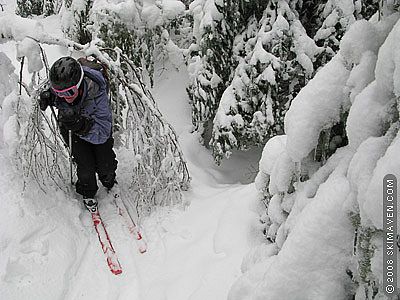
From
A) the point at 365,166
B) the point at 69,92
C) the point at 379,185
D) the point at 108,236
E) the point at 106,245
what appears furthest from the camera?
the point at 108,236

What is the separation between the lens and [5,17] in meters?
3.79

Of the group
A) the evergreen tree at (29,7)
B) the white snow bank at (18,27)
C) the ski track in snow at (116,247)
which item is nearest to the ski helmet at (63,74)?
the white snow bank at (18,27)

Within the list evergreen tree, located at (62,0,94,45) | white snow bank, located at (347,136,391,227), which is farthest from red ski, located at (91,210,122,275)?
evergreen tree, located at (62,0,94,45)

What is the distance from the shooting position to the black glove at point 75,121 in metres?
3.56

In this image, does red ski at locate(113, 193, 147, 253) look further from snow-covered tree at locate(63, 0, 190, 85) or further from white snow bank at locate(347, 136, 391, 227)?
white snow bank at locate(347, 136, 391, 227)

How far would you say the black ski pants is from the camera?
407 centimetres

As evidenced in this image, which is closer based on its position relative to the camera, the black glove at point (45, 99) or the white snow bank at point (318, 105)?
the white snow bank at point (318, 105)

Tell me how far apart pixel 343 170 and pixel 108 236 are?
2870 mm

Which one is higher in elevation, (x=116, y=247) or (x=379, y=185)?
(x=379, y=185)

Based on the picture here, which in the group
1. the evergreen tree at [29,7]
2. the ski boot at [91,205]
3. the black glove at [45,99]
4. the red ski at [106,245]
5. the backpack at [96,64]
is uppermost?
the backpack at [96,64]

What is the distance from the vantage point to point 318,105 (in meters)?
1.82

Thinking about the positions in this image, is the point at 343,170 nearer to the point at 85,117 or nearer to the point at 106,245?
the point at 85,117

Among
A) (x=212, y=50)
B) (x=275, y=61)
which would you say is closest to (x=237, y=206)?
(x=275, y=61)

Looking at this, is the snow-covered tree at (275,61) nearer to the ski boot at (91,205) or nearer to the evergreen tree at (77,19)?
the ski boot at (91,205)
